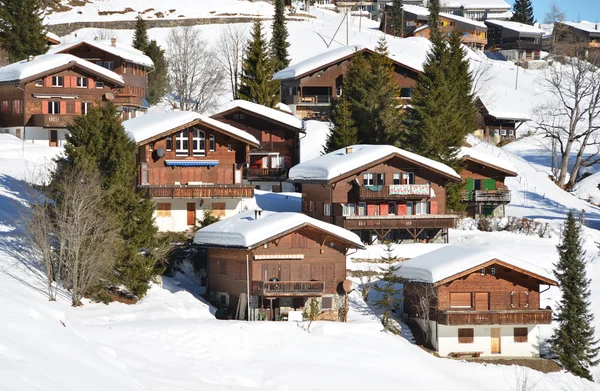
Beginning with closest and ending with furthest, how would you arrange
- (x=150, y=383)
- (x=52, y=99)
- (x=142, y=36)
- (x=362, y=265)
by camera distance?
(x=150, y=383)
(x=362, y=265)
(x=52, y=99)
(x=142, y=36)

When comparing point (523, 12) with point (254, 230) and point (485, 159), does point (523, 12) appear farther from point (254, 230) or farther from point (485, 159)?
point (254, 230)

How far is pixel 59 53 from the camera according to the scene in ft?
263

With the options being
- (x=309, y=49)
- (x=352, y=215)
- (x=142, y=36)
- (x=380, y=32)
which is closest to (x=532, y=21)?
(x=380, y=32)

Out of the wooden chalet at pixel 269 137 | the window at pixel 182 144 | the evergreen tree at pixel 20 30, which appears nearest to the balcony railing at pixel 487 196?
the wooden chalet at pixel 269 137

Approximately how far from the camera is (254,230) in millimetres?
47688

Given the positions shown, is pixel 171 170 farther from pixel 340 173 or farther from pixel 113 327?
pixel 113 327

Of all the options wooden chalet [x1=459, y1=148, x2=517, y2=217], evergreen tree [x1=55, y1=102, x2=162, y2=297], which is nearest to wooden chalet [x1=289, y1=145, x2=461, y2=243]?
wooden chalet [x1=459, y1=148, x2=517, y2=217]

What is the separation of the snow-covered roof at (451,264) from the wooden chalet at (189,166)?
11704 millimetres

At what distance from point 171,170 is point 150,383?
26.6 meters

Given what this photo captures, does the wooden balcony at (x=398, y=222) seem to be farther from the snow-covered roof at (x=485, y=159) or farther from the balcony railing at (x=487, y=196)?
the snow-covered roof at (x=485, y=159)

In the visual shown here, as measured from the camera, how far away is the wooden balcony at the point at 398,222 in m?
57.2

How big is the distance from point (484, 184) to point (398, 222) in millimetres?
11834

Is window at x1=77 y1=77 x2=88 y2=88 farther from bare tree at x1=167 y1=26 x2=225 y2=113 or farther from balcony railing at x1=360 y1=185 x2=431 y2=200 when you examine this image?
balcony railing at x1=360 y1=185 x2=431 y2=200

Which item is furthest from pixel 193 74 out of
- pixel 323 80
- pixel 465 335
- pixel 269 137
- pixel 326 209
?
pixel 465 335
